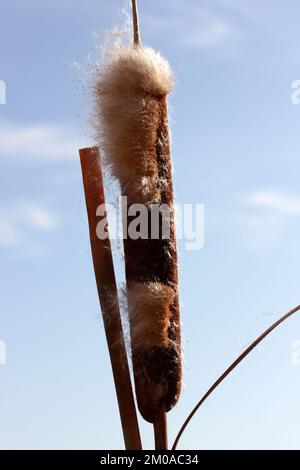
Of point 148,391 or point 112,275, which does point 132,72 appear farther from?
point 148,391

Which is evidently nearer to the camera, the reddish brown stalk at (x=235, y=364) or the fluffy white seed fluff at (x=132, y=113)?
the reddish brown stalk at (x=235, y=364)

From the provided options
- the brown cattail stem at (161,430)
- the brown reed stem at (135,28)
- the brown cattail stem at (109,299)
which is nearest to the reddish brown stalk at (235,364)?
the brown cattail stem at (161,430)

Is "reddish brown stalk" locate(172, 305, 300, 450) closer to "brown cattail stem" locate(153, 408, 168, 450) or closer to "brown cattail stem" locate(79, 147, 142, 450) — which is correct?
"brown cattail stem" locate(153, 408, 168, 450)

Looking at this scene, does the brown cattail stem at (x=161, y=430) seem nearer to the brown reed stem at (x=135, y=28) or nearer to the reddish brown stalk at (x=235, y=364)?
the reddish brown stalk at (x=235, y=364)

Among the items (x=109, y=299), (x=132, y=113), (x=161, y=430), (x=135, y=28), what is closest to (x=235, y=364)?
(x=161, y=430)

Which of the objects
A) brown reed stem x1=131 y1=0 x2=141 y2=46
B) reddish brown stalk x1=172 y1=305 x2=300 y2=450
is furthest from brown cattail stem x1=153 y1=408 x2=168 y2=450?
brown reed stem x1=131 y1=0 x2=141 y2=46

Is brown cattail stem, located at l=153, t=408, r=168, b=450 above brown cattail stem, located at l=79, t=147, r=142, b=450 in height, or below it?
below
